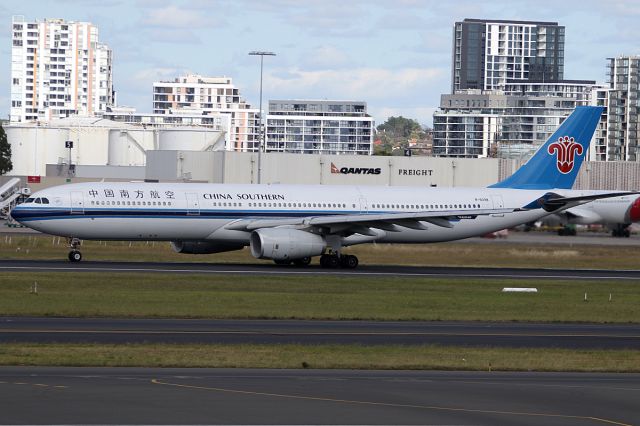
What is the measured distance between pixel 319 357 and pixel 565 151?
3903 cm

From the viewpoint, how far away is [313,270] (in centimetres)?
5262

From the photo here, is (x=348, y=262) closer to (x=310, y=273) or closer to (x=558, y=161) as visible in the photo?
(x=310, y=273)

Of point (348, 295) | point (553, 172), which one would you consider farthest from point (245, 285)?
point (553, 172)

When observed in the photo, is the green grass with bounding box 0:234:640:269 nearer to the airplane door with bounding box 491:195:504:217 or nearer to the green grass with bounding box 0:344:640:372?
the airplane door with bounding box 491:195:504:217

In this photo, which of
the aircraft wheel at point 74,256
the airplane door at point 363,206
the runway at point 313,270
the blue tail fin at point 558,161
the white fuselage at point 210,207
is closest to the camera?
the runway at point 313,270

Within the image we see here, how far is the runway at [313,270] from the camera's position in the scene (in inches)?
1912

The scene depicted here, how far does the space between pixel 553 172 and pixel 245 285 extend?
2372cm

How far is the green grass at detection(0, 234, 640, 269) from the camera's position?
59.5 m

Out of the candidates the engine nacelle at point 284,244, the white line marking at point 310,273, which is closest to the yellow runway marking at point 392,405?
the white line marking at point 310,273

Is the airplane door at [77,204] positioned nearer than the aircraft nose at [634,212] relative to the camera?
Yes

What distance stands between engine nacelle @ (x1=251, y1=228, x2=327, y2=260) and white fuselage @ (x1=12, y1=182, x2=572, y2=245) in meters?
2.12

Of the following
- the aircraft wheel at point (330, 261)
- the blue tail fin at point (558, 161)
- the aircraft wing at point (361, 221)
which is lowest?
the aircraft wheel at point (330, 261)

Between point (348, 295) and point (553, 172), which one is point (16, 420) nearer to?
point (348, 295)

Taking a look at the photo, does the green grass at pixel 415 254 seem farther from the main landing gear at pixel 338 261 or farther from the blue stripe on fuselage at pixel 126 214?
the main landing gear at pixel 338 261
